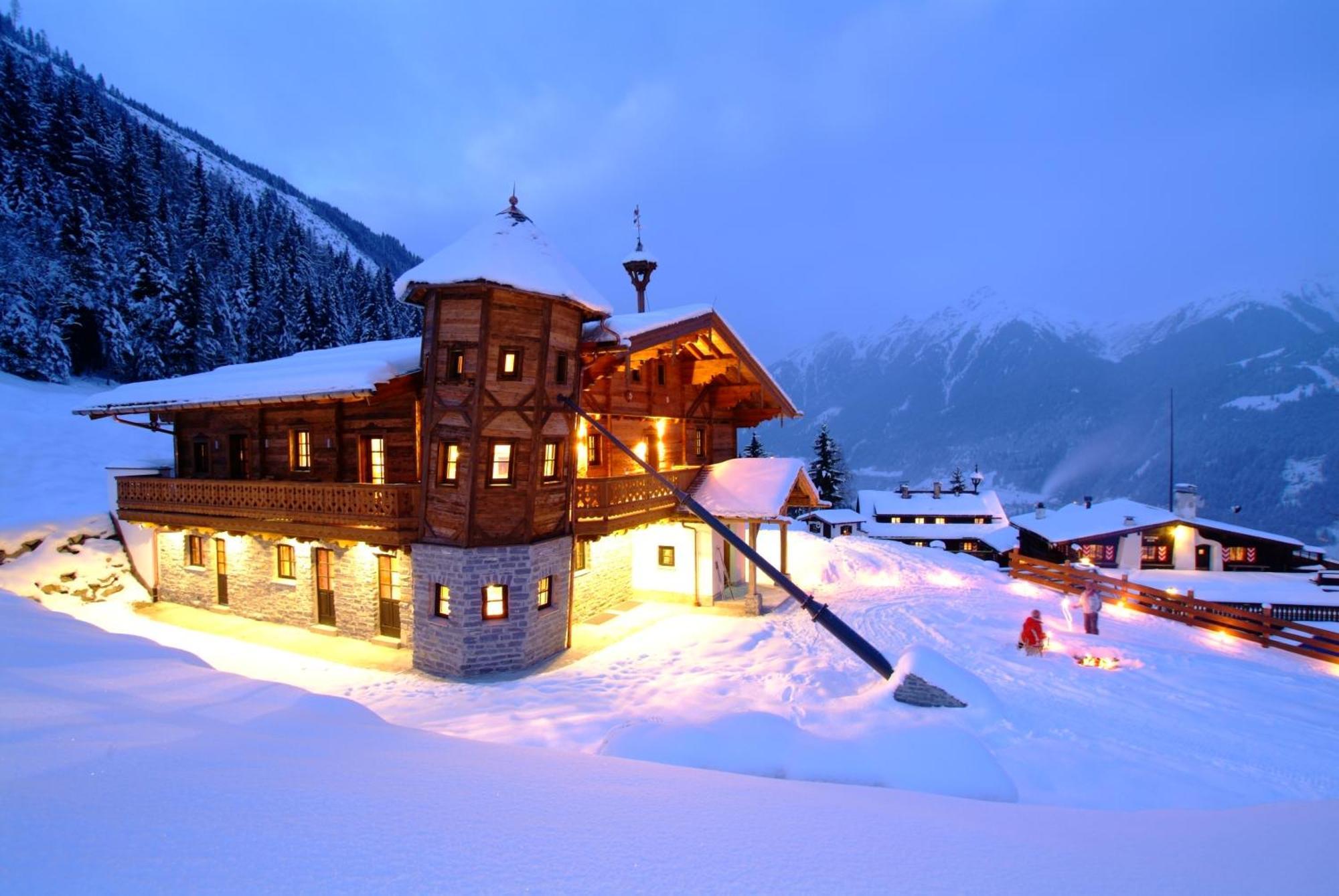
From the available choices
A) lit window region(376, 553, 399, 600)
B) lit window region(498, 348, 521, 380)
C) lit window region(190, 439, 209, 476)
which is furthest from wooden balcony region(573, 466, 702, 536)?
lit window region(190, 439, 209, 476)

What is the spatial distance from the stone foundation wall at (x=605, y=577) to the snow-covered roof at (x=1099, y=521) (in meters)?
34.1

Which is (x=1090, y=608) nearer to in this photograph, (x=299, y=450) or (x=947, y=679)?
(x=947, y=679)

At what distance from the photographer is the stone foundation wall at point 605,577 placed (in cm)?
1819

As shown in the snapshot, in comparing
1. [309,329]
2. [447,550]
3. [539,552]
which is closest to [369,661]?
[447,550]

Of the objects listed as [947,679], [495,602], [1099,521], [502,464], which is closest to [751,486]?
[502,464]

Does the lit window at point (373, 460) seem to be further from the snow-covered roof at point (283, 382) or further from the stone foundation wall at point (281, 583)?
the snow-covered roof at point (283, 382)

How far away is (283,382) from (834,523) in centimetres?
4937

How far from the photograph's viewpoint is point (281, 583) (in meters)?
17.6

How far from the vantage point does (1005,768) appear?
27.2 ft

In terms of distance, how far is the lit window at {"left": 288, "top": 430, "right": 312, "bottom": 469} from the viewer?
1720 cm

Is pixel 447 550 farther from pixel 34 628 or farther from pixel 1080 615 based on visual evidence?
pixel 1080 615

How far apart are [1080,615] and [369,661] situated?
803 inches

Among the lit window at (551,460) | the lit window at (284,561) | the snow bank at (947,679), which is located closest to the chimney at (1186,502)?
the snow bank at (947,679)

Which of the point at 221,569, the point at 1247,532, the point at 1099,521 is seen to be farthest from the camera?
the point at 1099,521
